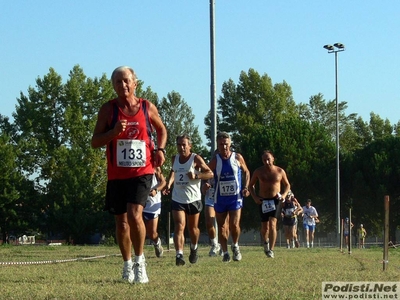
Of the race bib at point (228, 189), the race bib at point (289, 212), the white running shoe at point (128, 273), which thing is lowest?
the white running shoe at point (128, 273)

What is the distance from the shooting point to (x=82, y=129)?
78.0m

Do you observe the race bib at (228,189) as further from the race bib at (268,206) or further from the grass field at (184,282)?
the grass field at (184,282)

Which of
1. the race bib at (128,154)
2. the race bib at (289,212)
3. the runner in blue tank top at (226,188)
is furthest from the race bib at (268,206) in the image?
the race bib at (289,212)

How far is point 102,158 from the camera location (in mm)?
78688

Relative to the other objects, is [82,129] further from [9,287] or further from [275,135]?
[9,287]

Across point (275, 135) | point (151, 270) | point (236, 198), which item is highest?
point (275, 135)

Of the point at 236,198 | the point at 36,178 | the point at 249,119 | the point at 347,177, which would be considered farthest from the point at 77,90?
the point at 236,198

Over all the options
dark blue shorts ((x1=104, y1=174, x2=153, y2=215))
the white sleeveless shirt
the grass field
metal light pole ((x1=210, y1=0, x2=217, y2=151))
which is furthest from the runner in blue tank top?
metal light pole ((x1=210, y1=0, x2=217, y2=151))

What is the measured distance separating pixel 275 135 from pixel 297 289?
2526 inches

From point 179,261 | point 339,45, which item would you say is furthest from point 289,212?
point 339,45

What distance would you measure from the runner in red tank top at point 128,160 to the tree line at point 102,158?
60377 millimetres

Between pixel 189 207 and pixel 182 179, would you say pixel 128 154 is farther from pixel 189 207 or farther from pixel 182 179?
pixel 182 179

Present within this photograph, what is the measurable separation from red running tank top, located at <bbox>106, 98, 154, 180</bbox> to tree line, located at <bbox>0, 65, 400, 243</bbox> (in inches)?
2380

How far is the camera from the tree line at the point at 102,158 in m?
70.5
